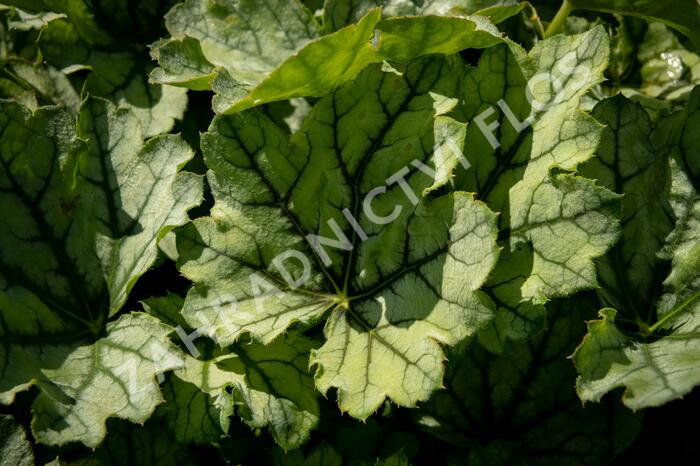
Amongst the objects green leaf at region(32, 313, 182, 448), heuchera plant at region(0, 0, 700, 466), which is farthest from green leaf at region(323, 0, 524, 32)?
green leaf at region(32, 313, 182, 448)

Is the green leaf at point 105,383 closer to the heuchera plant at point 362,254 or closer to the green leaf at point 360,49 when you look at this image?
the heuchera plant at point 362,254

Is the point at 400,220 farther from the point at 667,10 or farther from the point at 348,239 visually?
the point at 667,10

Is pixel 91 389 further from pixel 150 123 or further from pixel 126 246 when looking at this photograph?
pixel 150 123

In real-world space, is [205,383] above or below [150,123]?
below

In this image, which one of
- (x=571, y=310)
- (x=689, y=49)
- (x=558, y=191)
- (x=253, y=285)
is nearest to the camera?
(x=558, y=191)

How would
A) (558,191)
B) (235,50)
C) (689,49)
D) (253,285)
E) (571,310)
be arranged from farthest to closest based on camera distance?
(689,49) < (235,50) < (571,310) < (253,285) < (558,191)

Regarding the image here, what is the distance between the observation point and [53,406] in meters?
1.62

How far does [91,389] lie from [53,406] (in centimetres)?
9

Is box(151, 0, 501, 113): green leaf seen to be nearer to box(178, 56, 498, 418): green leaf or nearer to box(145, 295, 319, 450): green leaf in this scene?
box(178, 56, 498, 418): green leaf

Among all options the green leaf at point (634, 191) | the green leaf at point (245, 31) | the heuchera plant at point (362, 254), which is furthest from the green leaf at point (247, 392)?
the green leaf at point (634, 191)

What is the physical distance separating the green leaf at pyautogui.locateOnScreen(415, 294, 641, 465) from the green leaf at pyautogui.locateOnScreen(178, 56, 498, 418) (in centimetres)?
36

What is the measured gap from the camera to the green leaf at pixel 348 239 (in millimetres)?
1590

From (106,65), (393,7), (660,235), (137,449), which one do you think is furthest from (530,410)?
(106,65)

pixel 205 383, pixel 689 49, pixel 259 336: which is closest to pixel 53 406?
pixel 205 383
